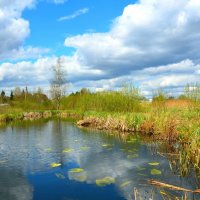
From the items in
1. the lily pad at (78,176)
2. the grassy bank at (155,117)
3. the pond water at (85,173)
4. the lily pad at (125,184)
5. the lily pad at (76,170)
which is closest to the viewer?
the pond water at (85,173)

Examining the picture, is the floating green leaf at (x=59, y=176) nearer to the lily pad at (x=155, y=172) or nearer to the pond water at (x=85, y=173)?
the pond water at (x=85, y=173)

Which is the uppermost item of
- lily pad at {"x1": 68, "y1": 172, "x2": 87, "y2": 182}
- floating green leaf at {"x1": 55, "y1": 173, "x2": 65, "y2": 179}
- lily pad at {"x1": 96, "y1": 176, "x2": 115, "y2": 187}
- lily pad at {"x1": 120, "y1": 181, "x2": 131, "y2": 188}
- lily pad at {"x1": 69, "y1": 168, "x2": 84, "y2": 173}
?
lily pad at {"x1": 69, "y1": 168, "x2": 84, "y2": 173}

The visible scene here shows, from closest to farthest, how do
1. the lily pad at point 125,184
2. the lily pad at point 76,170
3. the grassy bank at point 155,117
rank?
the lily pad at point 125,184
the lily pad at point 76,170
the grassy bank at point 155,117

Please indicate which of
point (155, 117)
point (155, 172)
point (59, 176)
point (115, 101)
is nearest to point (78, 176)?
point (59, 176)

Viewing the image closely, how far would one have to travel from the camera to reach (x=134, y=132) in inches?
706

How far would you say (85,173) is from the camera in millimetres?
9070

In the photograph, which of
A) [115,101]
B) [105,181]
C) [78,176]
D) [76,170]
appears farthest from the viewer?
[115,101]

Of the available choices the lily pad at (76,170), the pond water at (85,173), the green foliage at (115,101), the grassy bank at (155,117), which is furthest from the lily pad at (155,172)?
the green foliage at (115,101)

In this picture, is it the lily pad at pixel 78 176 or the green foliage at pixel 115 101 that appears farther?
the green foliage at pixel 115 101

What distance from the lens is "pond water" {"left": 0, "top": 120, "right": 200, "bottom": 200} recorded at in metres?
7.25

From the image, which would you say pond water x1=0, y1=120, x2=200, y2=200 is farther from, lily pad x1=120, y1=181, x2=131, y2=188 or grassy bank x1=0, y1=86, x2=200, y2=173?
grassy bank x1=0, y1=86, x2=200, y2=173

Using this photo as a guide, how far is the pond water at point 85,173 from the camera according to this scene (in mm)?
7254

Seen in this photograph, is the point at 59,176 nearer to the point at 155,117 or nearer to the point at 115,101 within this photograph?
the point at 155,117

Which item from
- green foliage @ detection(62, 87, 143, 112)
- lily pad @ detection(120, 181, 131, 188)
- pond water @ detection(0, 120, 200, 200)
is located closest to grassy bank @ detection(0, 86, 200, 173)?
green foliage @ detection(62, 87, 143, 112)
